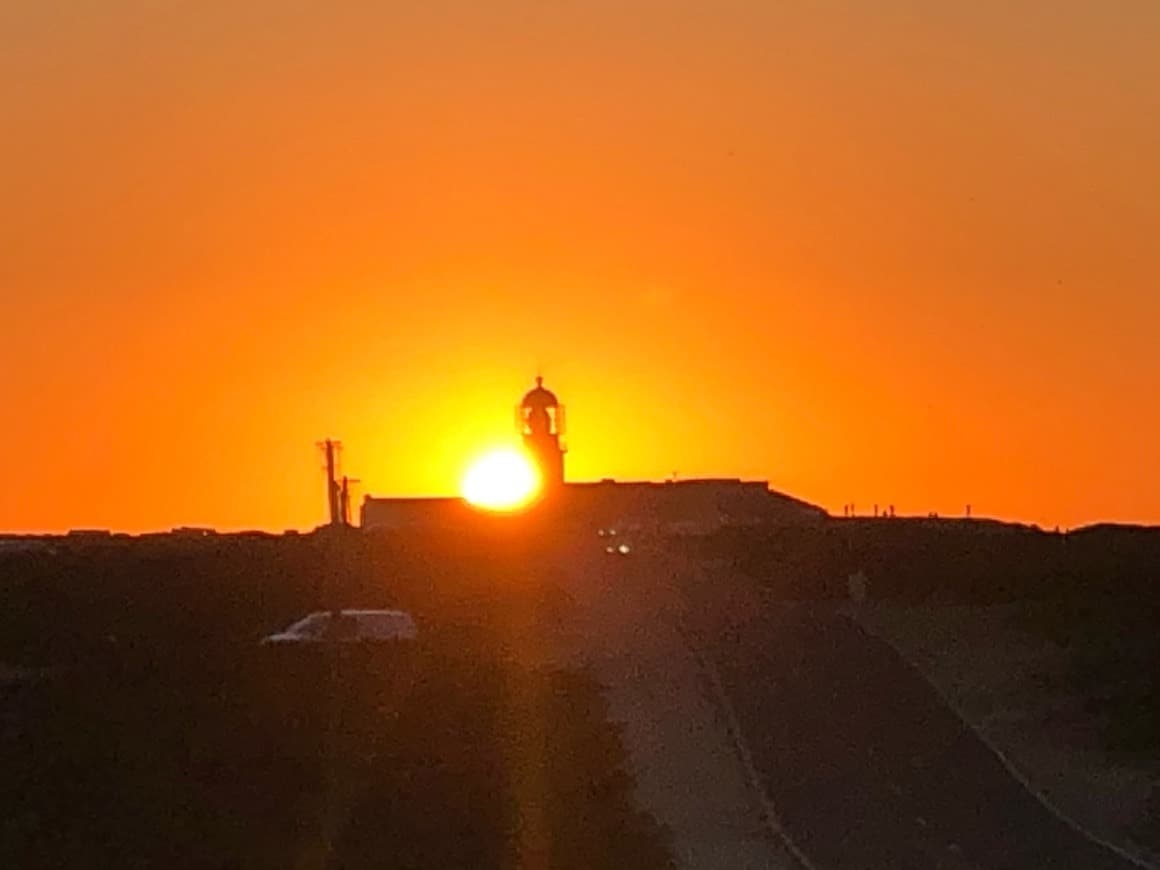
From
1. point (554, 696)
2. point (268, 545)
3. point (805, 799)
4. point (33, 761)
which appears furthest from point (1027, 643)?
point (268, 545)

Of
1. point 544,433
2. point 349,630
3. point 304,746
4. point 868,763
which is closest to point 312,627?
point 349,630

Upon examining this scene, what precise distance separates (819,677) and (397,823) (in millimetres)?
15892

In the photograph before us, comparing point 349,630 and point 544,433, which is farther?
point 544,433

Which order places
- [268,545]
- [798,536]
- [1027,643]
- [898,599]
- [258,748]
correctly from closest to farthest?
[258,748], [1027,643], [898,599], [798,536], [268,545]

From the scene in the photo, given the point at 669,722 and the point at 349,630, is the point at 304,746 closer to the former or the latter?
the point at 669,722

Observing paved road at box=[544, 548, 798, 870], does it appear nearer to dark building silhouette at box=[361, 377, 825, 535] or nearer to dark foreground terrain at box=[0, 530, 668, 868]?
dark foreground terrain at box=[0, 530, 668, 868]

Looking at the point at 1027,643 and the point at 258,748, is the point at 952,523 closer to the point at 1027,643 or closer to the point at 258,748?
the point at 1027,643

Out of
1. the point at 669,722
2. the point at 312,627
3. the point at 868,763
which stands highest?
the point at 312,627

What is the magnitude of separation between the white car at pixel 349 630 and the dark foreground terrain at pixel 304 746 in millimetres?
770

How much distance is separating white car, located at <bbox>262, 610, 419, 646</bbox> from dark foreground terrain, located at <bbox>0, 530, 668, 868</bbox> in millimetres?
770

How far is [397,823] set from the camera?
112 feet

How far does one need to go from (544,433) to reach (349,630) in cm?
4880

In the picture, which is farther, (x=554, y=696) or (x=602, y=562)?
(x=602, y=562)

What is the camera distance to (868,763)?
40406 millimetres
